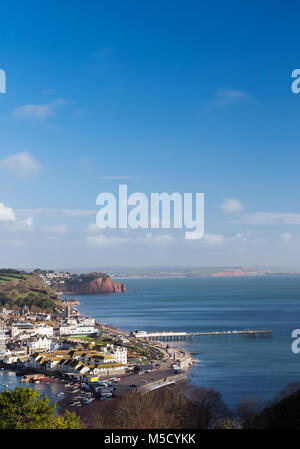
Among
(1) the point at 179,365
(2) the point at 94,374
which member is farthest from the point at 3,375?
(1) the point at 179,365

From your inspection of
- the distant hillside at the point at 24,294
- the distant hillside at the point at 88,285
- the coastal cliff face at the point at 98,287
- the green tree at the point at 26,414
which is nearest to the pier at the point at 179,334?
the distant hillside at the point at 24,294

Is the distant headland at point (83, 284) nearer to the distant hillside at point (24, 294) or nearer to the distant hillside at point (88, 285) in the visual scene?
the distant hillside at point (88, 285)

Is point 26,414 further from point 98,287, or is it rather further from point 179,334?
point 98,287

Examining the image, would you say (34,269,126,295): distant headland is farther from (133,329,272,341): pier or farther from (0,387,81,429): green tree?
(0,387,81,429): green tree

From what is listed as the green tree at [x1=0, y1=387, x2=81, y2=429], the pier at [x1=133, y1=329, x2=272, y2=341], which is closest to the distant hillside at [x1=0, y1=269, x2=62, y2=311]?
the pier at [x1=133, y1=329, x2=272, y2=341]

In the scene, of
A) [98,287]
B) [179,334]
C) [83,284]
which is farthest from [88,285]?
[179,334]

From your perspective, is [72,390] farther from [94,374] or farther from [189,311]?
[189,311]

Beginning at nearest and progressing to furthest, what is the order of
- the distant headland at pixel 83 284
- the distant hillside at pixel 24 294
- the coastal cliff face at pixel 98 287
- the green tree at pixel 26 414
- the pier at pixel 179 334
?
1. the green tree at pixel 26 414
2. the pier at pixel 179 334
3. the distant hillside at pixel 24 294
4. the distant headland at pixel 83 284
5. the coastal cliff face at pixel 98 287
